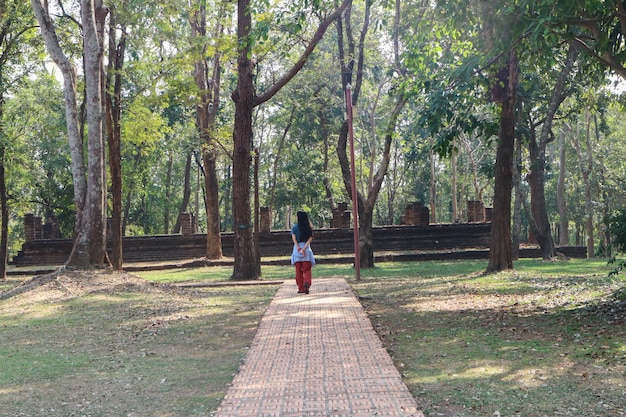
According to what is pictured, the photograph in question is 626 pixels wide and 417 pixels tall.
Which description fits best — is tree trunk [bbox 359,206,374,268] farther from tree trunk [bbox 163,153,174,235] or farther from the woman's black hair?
tree trunk [bbox 163,153,174,235]

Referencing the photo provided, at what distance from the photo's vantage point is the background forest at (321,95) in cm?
1116

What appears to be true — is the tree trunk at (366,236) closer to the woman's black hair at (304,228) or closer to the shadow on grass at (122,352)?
the shadow on grass at (122,352)

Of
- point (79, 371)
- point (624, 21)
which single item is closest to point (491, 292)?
point (624, 21)

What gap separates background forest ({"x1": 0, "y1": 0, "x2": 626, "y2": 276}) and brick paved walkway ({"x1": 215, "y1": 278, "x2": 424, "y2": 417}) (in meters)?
3.74

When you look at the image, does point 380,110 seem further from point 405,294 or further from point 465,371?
point 465,371

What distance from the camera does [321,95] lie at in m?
28.2

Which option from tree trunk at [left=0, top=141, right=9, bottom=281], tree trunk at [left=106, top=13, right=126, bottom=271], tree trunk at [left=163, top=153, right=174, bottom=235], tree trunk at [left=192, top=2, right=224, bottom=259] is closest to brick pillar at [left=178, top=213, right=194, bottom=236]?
tree trunk at [left=192, top=2, right=224, bottom=259]

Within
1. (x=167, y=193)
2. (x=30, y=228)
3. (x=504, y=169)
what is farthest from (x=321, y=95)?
(x=167, y=193)

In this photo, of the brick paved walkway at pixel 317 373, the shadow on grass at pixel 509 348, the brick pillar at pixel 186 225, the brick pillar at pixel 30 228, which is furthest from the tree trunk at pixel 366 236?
the brick pillar at pixel 30 228

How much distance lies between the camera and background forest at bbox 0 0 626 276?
36.6ft

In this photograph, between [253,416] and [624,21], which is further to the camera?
[624,21]

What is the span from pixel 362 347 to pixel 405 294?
656 centimetres

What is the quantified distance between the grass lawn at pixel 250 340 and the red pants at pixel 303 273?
2.47 ft

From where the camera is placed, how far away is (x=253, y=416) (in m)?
5.03
